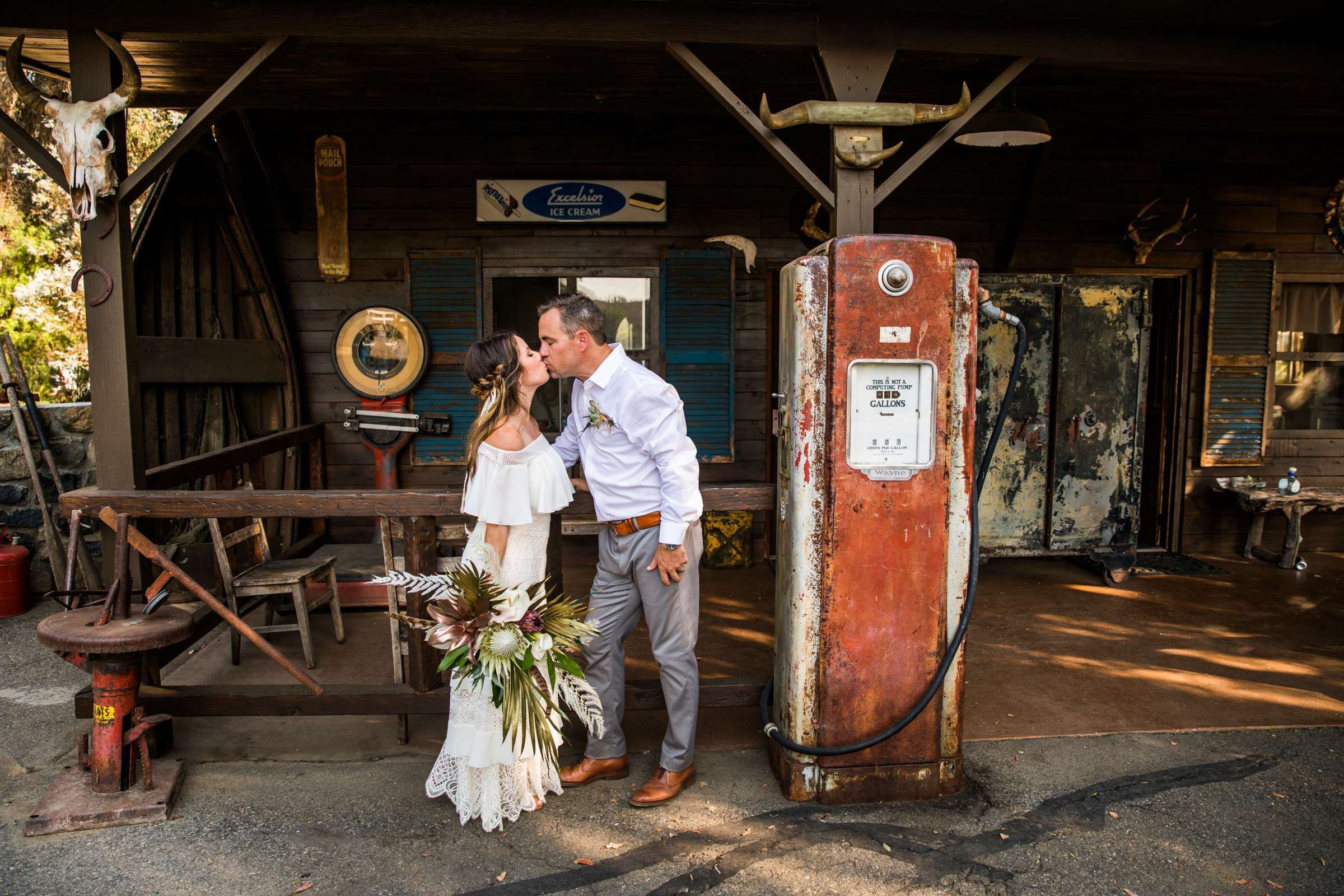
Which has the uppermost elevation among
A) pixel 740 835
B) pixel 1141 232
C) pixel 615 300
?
pixel 1141 232

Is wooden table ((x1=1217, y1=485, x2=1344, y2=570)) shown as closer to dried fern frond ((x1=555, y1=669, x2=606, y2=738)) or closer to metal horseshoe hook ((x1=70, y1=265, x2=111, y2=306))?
dried fern frond ((x1=555, y1=669, x2=606, y2=738))

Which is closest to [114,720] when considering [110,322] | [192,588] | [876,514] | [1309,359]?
[192,588]

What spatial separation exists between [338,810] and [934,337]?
2.66m

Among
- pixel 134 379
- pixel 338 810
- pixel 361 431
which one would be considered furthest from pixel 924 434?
pixel 361 431

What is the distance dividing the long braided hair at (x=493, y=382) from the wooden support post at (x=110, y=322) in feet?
5.28

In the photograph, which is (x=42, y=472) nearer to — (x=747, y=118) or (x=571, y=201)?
(x=571, y=201)

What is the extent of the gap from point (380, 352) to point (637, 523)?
12.5 feet

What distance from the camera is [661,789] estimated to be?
303cm

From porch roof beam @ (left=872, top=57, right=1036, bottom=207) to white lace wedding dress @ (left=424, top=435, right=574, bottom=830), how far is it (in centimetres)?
171

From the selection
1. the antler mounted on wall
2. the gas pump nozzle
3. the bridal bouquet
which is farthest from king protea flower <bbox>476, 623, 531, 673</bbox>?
the antler mounted on wall

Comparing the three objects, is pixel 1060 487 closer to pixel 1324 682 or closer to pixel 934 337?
pixel 1324 682

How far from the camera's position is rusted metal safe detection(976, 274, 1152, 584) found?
587cm

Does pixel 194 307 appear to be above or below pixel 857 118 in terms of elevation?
below

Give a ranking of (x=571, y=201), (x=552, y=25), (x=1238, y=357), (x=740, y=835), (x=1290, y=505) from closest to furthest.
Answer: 1. (x=740, y=835)
2. (x=552, y=25)
3. (x=571, y=201)
4. (x=1290, y=505)
5. (x=1238, y=357)
